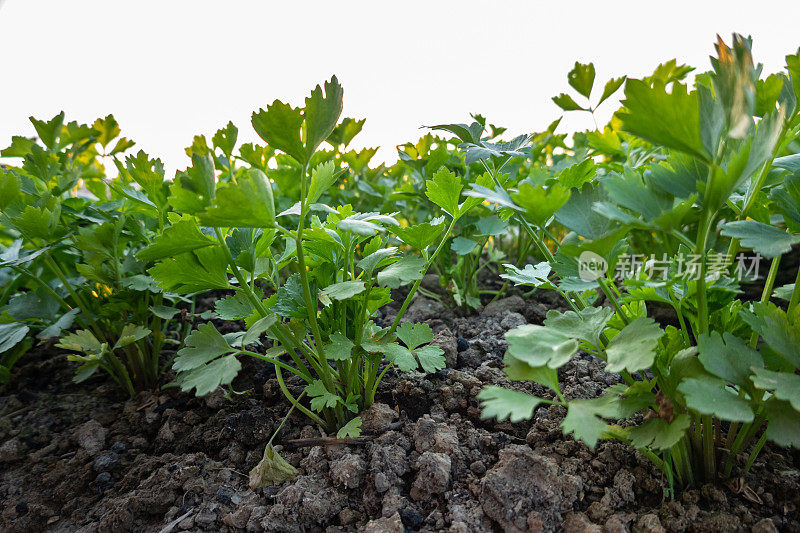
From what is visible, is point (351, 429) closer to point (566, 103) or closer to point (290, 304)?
point (290, 304)

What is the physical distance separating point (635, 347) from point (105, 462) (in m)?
0.90

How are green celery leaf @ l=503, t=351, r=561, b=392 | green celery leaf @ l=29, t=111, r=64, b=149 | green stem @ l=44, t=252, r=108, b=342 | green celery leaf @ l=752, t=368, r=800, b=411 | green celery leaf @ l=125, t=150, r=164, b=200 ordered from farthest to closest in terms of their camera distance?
green celery leaf @ l=29, t=111, r=64, b=149 < green stem @ l=44, t=252, r=108, b=342 < green celery leaf @ l=125, t=150, r=164, b=200 < green celery leaf @ l=503, t=351, r=561, b=392 < green celery leaf @ l=752, t=368, r=800, b=411

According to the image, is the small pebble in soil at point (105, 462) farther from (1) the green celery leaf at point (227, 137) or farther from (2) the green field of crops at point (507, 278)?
(1) the green celery leaf at point (227, 137)

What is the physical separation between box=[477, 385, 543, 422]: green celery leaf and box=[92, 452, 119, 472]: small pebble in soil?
71 cm

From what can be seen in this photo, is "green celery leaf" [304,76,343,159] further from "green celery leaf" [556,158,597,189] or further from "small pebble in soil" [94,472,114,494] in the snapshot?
"small pebble in soil" [94,472,114,494]

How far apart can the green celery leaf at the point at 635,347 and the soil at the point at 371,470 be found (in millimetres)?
236

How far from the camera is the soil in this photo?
684 millimetres

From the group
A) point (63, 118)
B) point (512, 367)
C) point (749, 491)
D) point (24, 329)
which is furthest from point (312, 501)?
point (63, 118)

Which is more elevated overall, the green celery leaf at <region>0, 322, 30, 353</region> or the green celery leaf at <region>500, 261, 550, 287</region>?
Answer: the green celery leaf at <region>500, 261, 550, 287</region>

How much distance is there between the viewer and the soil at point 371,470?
2.24ft

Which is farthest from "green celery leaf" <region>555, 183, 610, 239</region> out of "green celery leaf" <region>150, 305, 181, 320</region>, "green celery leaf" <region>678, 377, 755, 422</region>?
"green celery leaf" <region>150, 305, 181, 320</region>

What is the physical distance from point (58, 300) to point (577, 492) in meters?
1.10

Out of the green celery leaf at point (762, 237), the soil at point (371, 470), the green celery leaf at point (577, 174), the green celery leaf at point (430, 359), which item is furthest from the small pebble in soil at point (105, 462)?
the green celery leaf at point (762, 237)

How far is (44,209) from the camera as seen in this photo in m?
0.99
